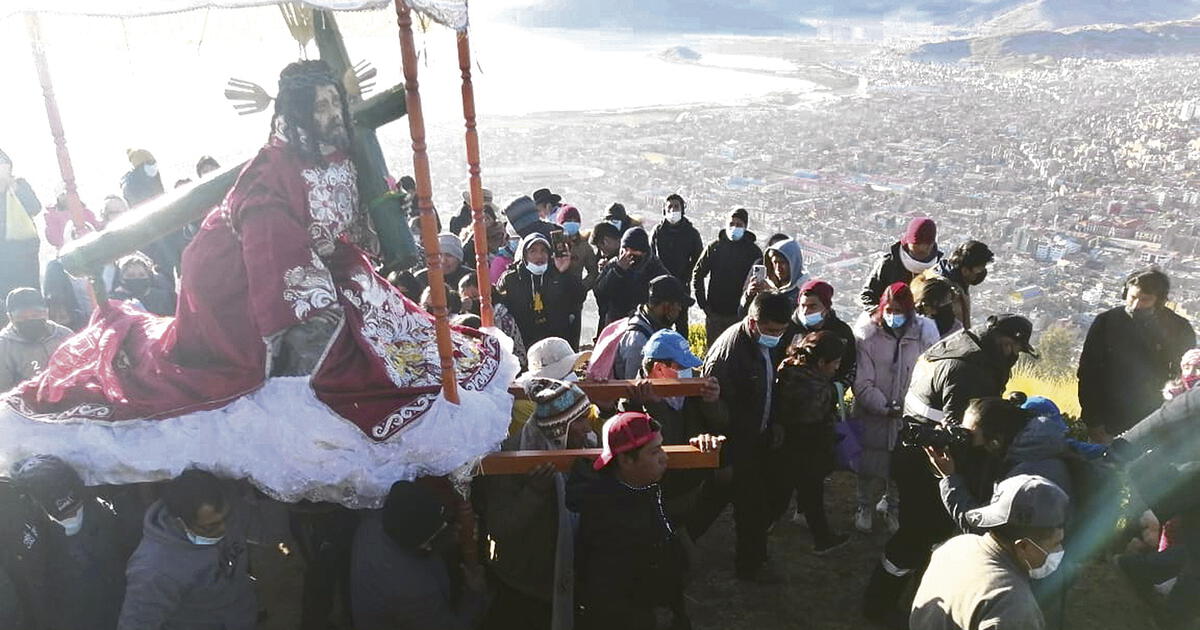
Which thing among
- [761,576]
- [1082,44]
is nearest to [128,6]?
[761,576]

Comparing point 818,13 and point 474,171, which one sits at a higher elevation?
point 818,13

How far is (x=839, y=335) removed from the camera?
4.54 meters

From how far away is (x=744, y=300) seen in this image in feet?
19.8

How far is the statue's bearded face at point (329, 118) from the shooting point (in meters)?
3.31

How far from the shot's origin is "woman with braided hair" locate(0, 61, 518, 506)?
313 cm

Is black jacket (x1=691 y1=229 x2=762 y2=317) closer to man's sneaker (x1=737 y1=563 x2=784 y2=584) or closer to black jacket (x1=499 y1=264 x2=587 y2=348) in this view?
black jacket (x1=499 y1=264 x2=587 y2=348)

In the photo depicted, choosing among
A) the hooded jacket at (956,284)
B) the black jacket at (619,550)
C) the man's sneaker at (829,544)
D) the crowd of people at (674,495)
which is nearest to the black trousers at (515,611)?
the crowd of people at (674,495)

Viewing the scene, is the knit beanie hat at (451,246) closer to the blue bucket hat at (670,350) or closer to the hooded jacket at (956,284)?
the blue bucket hat at (670,350)

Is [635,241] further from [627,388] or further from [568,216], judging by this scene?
[627,388]

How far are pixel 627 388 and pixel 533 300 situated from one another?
228cm

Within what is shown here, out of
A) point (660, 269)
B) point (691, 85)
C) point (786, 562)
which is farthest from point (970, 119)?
point (786, 562)

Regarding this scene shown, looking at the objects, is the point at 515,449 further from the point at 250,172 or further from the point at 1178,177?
the point at 1178,177

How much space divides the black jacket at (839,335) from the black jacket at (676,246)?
3098 millimetres

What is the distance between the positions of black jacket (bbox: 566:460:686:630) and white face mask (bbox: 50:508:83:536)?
85.2 inches
